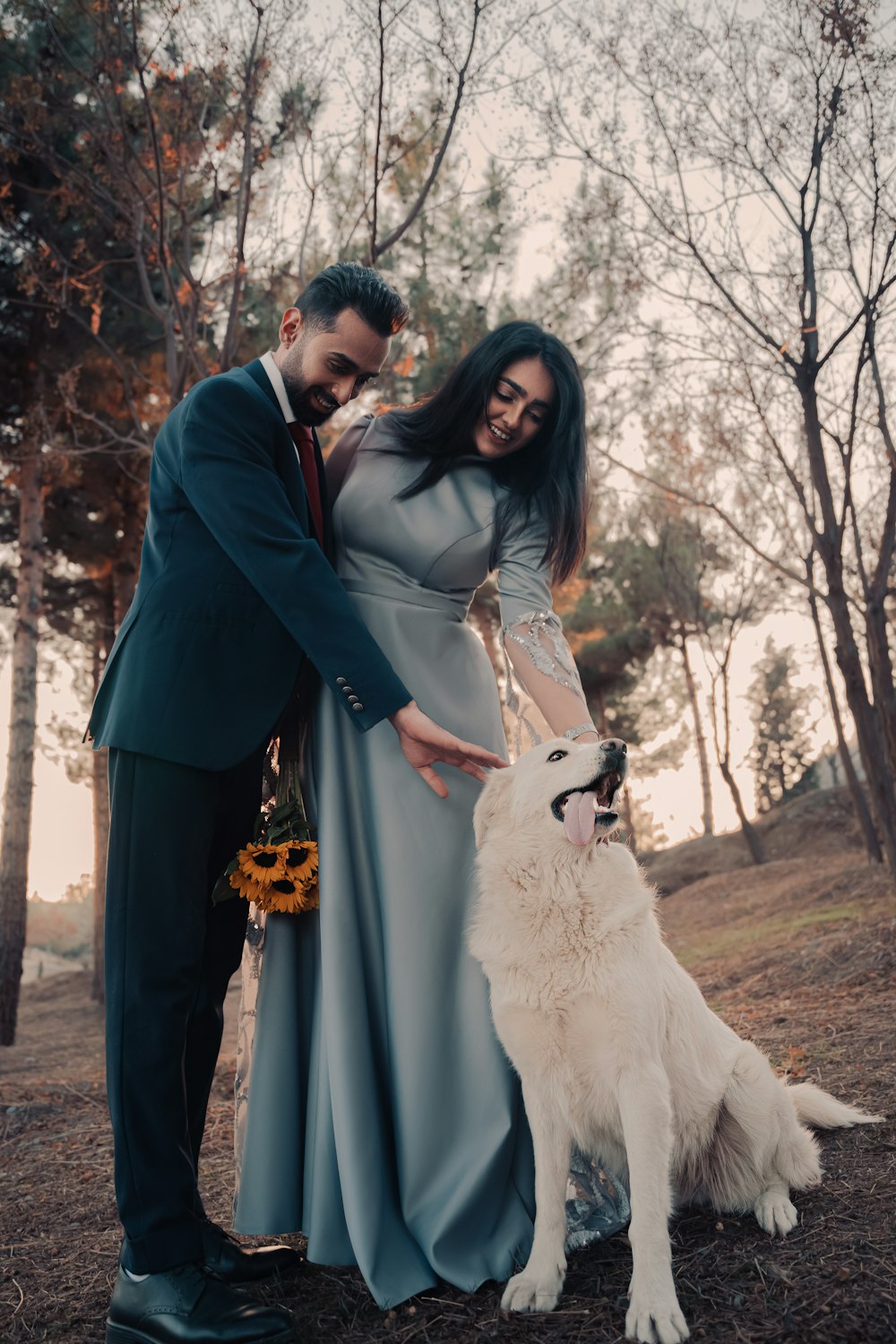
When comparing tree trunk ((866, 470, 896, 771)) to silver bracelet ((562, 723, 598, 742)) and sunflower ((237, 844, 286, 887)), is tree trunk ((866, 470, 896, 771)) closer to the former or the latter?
silver bracelet ((562, 723, 598, 742))

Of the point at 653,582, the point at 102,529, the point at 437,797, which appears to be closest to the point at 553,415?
the point at 437,797

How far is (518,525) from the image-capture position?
2939 millimetres

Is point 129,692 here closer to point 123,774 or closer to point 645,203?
point 123,774

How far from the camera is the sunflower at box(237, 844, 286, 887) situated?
240 cm

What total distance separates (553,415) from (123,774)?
1.62 metres

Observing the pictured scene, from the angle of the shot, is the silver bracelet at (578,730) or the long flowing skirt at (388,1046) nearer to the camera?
the long flowing skirt at (388,1046)

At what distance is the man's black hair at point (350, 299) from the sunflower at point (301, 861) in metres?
1.31

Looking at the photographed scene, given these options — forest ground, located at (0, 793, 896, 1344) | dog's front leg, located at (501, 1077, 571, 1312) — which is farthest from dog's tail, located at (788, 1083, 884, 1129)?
dog's front leg, located at (501, 1077, 571, 1312)

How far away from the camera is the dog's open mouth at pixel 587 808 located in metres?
2.35

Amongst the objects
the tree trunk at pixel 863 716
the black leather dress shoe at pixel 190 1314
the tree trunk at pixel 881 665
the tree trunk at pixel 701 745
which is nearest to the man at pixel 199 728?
the black leather dress shoe at pixel 190 1314

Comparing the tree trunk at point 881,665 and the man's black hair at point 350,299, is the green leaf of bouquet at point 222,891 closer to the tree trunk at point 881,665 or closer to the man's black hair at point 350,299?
the man's black hair at point 350,299

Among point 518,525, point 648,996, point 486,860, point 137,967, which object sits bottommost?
point 648,996

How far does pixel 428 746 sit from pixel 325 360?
101 cm

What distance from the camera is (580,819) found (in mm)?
2350
